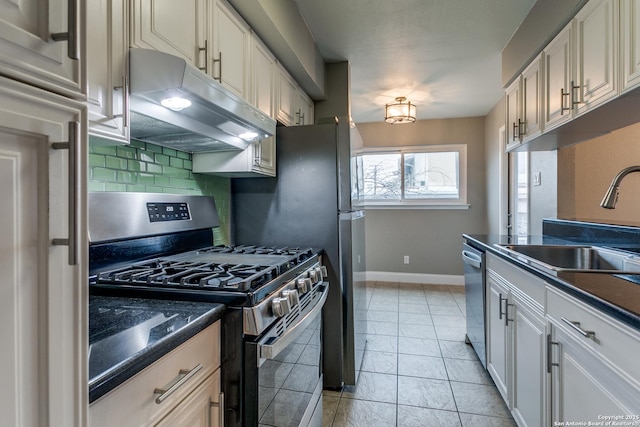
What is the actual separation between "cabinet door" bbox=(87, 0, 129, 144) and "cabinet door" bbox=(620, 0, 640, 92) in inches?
72.4

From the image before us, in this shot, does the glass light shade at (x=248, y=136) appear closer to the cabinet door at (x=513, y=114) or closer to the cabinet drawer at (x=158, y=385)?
the cabinet drawer at (x=158, y=385)

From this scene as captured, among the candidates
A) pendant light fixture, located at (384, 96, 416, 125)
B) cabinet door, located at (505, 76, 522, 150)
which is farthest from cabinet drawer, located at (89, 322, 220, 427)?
pendant light fixture, located at (384, 96, 416, 125)

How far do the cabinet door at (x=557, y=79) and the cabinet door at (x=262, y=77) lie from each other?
1659 mm

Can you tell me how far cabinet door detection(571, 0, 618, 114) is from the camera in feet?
4.74

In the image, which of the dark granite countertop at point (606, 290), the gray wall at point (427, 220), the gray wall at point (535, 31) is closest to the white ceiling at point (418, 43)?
the gray wall at point (535, 31)

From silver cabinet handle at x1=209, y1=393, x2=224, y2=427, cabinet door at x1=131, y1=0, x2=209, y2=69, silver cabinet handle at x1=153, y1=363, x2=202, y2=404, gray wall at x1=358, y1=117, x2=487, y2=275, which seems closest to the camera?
silver cabinet handle at x1=153, y1=363, x2=202, y2=404

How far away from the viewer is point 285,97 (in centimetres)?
239

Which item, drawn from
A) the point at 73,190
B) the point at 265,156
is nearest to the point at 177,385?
the point at 73,190

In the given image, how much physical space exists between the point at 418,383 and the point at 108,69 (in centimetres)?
230

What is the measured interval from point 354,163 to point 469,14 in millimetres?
1272

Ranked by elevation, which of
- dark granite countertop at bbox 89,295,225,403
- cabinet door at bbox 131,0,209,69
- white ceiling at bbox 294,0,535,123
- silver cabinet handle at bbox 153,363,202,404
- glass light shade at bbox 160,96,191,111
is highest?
white ceiling at bbox 294,0,535,123

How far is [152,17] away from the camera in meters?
1.13

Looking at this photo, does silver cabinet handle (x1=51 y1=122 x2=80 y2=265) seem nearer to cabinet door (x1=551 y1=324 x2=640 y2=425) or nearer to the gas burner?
the gas burner

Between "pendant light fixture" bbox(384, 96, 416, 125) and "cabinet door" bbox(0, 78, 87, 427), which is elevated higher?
"pendant light fixture" bbox(384, 96, 416, 125)
